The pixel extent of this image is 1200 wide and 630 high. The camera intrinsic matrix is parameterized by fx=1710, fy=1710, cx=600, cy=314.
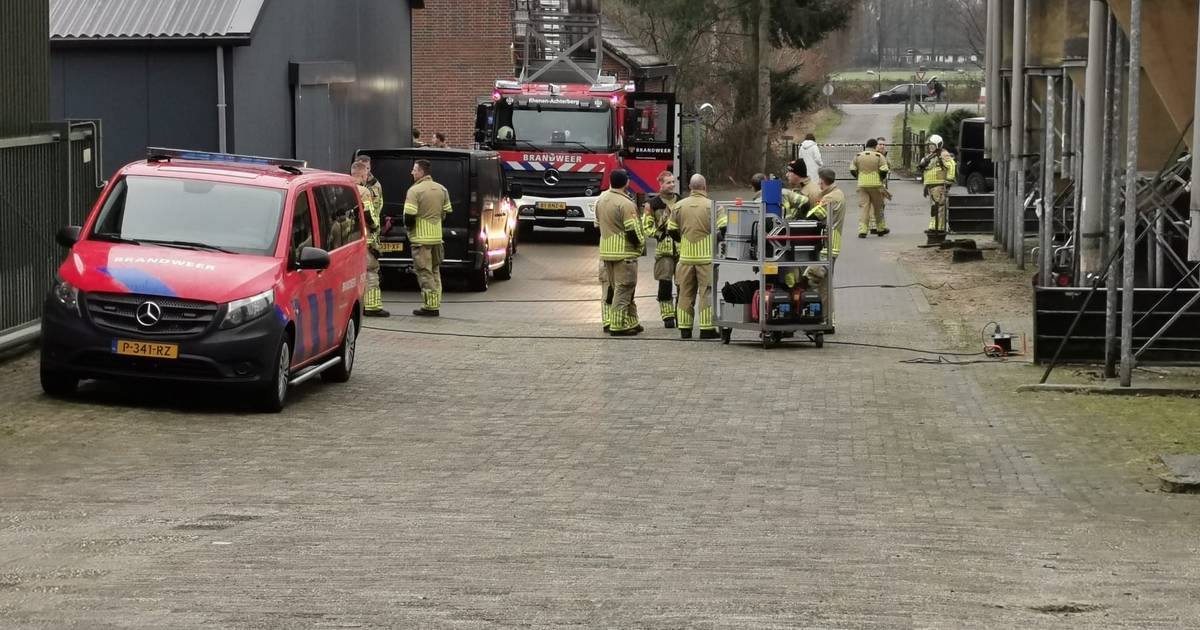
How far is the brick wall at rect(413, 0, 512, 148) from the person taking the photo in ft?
151

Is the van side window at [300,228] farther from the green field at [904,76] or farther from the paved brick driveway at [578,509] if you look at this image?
the green field at [904,76]

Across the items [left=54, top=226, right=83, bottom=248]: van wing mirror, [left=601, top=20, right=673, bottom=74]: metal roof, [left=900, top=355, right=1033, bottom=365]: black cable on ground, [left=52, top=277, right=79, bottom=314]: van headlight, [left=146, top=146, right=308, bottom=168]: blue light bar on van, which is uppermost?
[left=601, top=20, right=673, bottom=74]: metal roof

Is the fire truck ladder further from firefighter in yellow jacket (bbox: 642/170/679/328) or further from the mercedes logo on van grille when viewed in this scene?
the mercedes logo on van grille

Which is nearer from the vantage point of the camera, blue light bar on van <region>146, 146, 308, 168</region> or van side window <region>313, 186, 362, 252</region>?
blue light bar on van <region>146, 146, 308, 168</region>

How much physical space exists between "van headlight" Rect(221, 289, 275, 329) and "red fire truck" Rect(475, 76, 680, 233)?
64.7 feet

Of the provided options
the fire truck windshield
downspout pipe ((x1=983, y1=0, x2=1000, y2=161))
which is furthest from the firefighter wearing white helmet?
the fire truck windshield

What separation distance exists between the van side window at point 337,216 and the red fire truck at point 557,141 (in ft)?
54.1

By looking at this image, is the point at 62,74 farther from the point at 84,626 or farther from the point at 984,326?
the point at 84,626

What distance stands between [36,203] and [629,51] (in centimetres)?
3880

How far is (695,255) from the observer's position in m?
19.0

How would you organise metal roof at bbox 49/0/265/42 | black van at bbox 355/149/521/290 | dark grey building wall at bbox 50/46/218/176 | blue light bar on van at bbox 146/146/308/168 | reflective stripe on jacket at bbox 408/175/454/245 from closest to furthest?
blue light bar on van at bbox 146/146/308/168, reflective stripe on jacket at bbox 408/175/454/245, metal roof at bbox 49/0/265/42, dark grey building wall at bbox 50/46/218/176, black van at bbox 355/149/521/290

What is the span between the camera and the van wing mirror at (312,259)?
520 inches

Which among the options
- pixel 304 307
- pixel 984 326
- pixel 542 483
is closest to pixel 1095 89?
pixel 984 326

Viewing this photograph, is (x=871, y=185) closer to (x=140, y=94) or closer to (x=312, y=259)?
(x=140, y=94)
